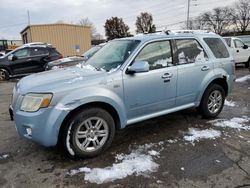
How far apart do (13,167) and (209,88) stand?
3.81 meters

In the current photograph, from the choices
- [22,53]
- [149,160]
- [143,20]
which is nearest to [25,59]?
[22,53]

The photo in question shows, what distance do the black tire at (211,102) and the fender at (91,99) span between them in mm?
2034

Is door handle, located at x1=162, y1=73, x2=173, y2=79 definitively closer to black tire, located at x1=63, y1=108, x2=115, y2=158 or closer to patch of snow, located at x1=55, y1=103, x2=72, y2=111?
black tire, located at x1=63, y1=108, x2=115, y2=158

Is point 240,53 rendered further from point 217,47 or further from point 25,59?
point 25,59

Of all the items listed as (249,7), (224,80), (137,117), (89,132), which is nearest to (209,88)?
(224,80)

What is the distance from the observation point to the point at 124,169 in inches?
143

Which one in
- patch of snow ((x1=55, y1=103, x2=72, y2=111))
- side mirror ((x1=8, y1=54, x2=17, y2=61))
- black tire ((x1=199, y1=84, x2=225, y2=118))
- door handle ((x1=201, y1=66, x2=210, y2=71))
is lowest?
black tire ((x1=199, y1=84, x2=225, y2=118))

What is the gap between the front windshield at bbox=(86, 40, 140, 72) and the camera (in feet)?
14.4

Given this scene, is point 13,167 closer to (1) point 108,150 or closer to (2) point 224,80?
(1) point 108,150

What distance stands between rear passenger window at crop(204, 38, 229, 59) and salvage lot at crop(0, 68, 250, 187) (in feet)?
4.55

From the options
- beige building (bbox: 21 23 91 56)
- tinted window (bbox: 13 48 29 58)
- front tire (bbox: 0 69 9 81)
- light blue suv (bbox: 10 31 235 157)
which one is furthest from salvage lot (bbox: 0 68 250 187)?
beige building (bbox: 21 23 91 56)

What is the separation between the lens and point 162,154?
160 inches

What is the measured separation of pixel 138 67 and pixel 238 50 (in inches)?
489

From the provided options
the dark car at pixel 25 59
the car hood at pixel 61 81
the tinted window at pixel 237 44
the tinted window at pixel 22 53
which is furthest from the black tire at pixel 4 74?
the tinted window at pixel 237 44
